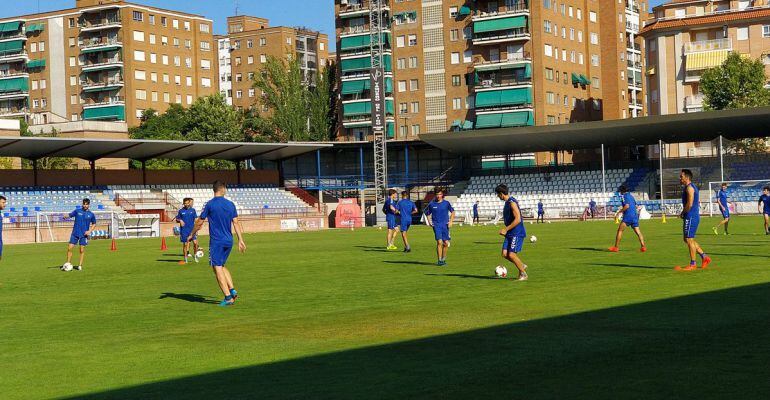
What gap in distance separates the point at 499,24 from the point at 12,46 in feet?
239

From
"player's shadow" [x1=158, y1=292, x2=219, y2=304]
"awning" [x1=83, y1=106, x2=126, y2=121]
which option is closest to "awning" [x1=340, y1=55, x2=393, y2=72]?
"awning" [x1=83, y1=106, x2=126, y2=121]

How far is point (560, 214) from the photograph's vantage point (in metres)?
76.2

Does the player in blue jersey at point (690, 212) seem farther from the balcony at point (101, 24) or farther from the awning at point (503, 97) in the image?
the balcony at point (101, 24)

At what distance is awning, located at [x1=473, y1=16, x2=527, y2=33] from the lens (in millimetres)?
103188

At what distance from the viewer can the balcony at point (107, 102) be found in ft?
436

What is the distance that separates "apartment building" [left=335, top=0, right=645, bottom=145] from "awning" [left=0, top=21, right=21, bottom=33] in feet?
166

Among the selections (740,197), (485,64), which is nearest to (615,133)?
(740,197)

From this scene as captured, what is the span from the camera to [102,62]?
13350 cm

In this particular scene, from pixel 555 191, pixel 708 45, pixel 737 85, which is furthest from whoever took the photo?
pixel 708 45

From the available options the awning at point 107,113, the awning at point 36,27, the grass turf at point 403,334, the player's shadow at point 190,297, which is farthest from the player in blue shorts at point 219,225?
the awning at point 36,27

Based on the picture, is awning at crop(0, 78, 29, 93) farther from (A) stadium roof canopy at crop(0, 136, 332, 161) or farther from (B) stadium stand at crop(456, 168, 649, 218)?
(B) stadium stand at crop(456, 168, 649, 218)

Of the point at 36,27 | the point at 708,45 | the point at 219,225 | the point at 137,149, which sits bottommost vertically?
the point at 219,225

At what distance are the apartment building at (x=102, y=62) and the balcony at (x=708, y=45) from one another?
235ft

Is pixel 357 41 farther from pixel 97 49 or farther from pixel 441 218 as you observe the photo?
pixel 441 218
